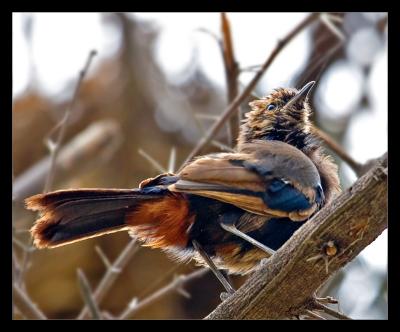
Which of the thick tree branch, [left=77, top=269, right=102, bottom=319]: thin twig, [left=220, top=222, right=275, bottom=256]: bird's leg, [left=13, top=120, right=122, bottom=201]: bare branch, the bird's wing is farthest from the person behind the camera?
[left=13, top=120, right=122, bottom=201]: bare branch

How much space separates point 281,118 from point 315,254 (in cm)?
117

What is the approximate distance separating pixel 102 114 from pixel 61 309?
68.5 inches

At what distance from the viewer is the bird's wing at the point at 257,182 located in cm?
287

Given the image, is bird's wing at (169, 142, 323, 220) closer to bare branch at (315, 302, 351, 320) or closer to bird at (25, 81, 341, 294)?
bird at (25, 81, 341, 294)

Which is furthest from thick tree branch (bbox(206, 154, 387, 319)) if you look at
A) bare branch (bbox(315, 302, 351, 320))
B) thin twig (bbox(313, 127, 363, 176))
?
thin twig (bbox(313, 127, 363, 176))

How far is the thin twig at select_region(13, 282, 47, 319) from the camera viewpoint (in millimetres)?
3660

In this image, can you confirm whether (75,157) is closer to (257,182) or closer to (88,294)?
(88,294)

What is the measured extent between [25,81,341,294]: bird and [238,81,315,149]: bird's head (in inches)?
11.9

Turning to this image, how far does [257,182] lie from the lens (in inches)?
115

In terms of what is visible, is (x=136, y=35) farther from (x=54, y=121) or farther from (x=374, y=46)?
(x=374, y=46)

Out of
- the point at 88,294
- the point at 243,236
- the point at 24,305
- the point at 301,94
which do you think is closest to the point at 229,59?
the point at 301,94

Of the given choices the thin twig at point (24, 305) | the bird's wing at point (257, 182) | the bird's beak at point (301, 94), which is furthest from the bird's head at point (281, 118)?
the thin twig at point (24, 305)
